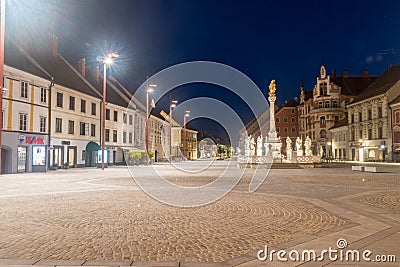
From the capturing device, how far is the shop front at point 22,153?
32562 millimetres

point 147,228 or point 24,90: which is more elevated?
point 24,90

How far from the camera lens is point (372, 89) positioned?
71125 millimetres

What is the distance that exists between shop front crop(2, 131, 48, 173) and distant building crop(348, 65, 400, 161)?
51483 millimetres

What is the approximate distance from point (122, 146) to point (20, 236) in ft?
168

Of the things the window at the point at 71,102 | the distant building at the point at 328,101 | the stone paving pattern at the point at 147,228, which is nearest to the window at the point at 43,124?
the window at the point at 71,102

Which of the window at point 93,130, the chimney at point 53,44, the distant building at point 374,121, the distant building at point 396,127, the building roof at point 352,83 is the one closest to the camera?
the chimney at point 53,44

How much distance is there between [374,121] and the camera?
65.8 metres

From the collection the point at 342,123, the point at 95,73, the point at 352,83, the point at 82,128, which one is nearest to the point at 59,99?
the point at 82,128

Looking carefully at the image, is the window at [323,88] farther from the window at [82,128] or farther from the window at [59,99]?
the window at [59,99]

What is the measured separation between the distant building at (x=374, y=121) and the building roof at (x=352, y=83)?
447 inches

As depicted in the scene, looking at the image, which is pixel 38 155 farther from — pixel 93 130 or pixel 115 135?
pixel 115 135

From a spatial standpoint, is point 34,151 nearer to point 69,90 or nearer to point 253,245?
point 69,90

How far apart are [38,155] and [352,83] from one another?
242ft

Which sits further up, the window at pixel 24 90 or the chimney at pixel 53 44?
the chimney at pixel 53 44
